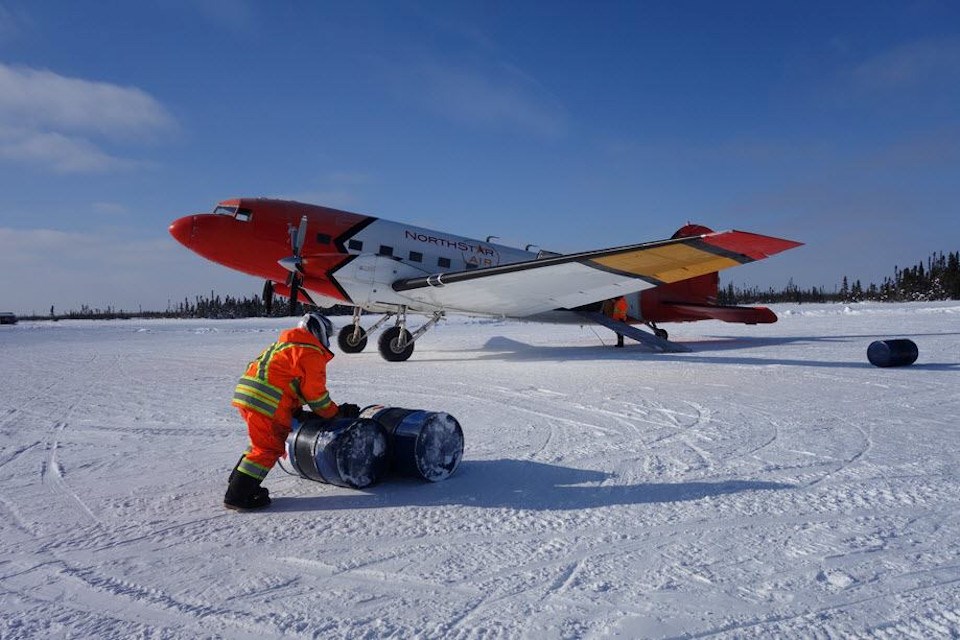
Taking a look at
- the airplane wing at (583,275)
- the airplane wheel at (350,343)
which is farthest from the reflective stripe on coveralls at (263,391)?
the airplane wheel at (350,343)

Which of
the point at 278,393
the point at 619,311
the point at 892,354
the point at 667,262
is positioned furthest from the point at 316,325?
the point at 619,311

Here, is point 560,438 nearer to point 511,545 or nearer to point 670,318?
point 511,545

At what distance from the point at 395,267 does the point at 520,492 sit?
946 cm

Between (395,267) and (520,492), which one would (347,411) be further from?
(395,267)

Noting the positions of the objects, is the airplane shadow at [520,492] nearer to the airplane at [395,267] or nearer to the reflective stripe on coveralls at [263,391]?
the reflective stripe on coveralls at [263,391]

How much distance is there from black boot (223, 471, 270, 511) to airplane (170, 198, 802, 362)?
25.9 feet

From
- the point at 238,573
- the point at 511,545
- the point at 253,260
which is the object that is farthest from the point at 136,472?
the point at 253,260

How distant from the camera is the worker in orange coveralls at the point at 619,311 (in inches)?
640

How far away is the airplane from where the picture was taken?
1112 centimetres

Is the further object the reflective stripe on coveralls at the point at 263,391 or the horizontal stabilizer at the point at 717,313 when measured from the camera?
the horizontal stabilizer at the point at 717,313

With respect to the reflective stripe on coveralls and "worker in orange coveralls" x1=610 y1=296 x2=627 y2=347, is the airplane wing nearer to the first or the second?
"worker in orange coveralls" x1=610 y1=296 x2=627 y2=347

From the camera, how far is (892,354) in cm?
996

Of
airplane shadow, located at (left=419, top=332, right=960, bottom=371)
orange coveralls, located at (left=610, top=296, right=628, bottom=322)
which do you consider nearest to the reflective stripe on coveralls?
airplane shadow, located at (left=419, top=332, right=960, bottom=371)

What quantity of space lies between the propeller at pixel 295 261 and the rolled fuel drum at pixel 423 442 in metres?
8.53
